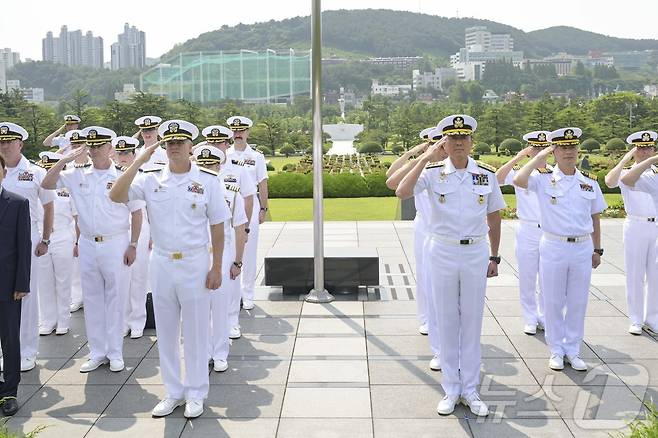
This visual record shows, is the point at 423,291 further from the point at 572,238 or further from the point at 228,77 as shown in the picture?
the point at 228,77

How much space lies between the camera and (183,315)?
17.1 feet

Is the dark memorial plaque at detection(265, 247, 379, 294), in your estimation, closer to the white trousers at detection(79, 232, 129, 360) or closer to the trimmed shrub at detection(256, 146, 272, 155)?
the white trousers at detection(79, 232, 129, 360)

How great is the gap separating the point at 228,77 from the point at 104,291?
6644 centimetres

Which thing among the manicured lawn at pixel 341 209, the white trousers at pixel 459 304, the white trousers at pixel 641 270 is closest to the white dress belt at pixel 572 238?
the white trousers at pixel 459 304

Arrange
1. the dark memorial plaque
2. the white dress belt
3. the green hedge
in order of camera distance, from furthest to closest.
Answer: the green hedge, the dark memorial plaque, the white dress belt

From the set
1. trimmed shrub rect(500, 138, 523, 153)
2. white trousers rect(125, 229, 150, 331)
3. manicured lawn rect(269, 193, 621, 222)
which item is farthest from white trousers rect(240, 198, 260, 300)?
trimmed shrub rect(500, 138, 523, 153)

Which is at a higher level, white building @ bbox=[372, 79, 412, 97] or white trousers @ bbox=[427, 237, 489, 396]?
white building @ bbox=[372, 79, 412, 97]

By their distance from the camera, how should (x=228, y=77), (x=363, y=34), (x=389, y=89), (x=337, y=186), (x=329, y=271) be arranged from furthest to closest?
(x=363, y=34), (x=389, y=89), (x=228, y=77), (x=337, y=186), (x=329, y=271)

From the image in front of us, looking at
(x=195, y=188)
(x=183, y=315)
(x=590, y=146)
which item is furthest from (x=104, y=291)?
(x=590, y=146)

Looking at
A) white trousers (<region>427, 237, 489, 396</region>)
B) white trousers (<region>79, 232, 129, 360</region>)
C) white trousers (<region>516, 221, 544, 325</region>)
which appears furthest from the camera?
white trousers (<region>516, 221, 544, 325</region>)

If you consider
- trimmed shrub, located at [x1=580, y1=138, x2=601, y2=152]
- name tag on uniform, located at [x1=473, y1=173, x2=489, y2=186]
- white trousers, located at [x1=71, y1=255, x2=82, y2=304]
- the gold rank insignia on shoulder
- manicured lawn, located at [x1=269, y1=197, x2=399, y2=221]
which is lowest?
manicured lawn, located at [x1=269, y1=197, x2=399, y2=221]

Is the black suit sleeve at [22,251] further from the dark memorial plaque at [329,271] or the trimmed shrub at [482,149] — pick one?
the trimmed shrub at [482,149]

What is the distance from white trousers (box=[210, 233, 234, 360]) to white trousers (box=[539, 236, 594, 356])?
2.75m

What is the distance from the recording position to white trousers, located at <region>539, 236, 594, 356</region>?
601 cm
